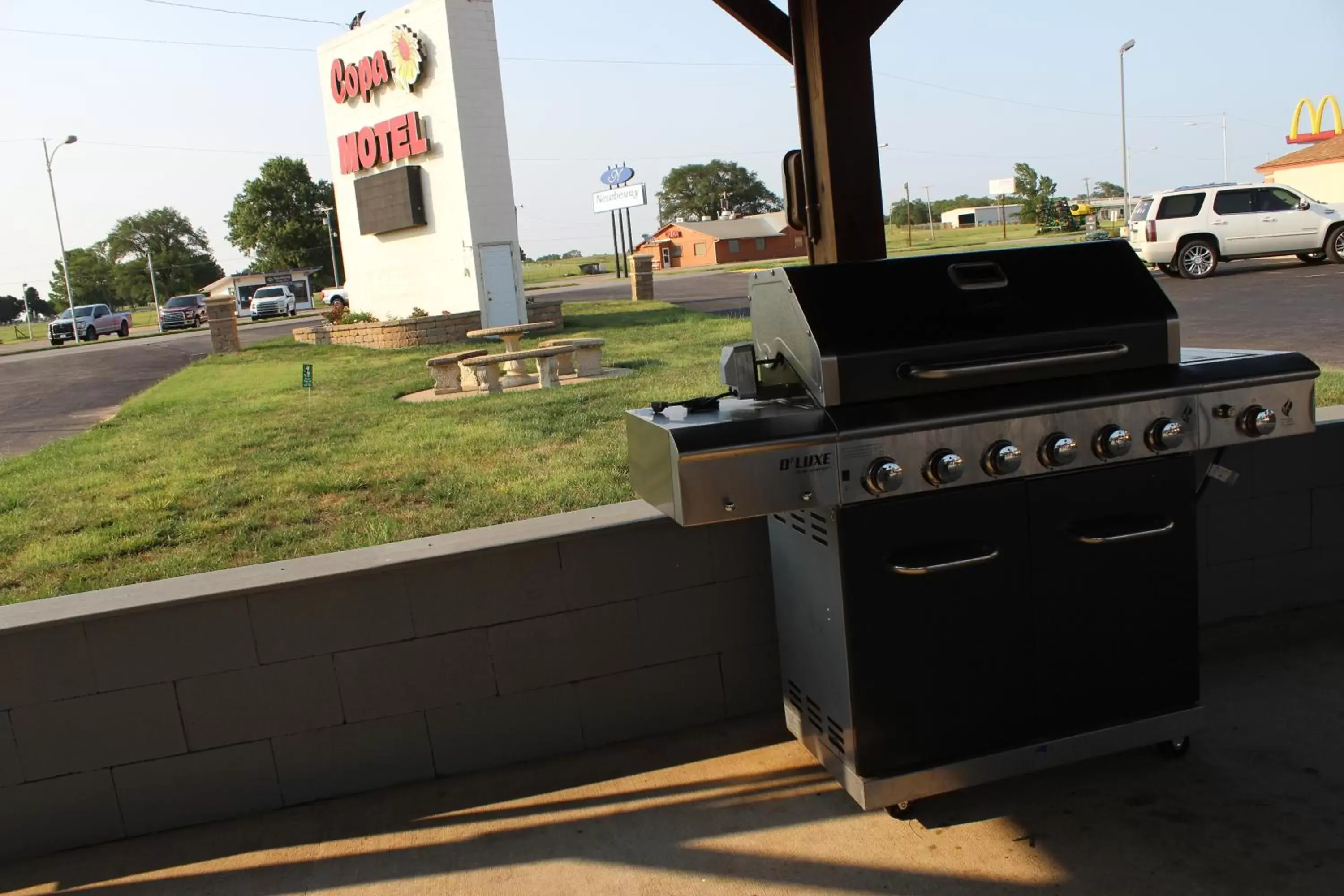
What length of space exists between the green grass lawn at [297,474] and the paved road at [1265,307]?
4.90 m

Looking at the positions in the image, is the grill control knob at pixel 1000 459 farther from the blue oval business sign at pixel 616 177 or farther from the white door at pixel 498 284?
the blue oval business sign at pixel 616 177

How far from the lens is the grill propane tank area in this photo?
103 inches

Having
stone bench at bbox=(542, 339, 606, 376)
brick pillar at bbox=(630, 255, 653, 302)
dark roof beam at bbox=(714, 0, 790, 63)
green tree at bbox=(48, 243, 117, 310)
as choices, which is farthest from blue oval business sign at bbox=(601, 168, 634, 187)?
green tree at bbox=(48, 243, 117, 310)

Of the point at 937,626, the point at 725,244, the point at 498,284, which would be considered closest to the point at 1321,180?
the point at 498,284

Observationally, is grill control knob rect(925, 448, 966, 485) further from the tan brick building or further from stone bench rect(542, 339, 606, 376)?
the tan brick building

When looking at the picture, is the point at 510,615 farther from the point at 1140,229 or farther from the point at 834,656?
the point at 1140,229

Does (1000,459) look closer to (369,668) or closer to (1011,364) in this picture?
(1011,364)

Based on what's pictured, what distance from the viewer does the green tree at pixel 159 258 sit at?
100438 mm

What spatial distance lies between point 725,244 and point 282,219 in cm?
3452

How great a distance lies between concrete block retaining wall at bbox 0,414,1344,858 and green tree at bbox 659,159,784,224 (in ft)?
414

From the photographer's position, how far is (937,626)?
2811 millimetres

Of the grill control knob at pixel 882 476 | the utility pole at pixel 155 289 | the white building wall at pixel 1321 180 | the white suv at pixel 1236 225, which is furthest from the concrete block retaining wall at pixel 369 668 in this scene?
the utility pole at pixel 155 289

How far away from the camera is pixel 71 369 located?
23.0 metres

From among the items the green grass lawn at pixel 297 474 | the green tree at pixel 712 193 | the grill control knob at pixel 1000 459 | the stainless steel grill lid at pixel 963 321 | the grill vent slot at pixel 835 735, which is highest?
the green tree at pixel 712 193
